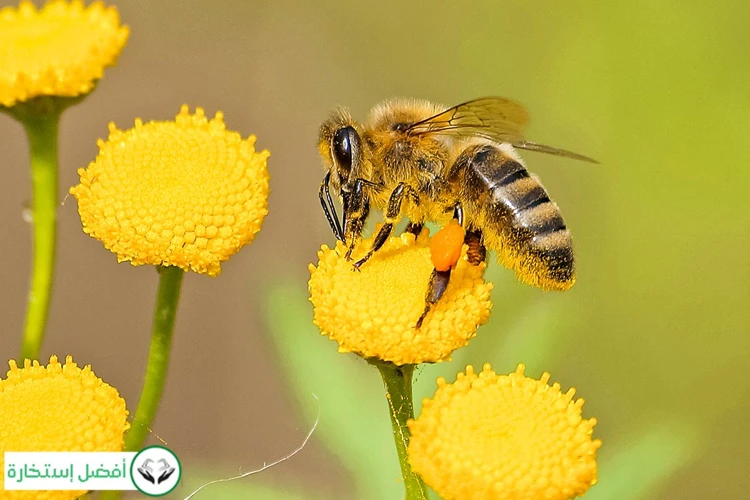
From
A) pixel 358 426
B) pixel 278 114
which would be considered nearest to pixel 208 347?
pixel 278 114

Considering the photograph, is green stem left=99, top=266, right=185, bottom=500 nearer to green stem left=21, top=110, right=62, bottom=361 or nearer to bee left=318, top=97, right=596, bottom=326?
green stem left=21, top=110, right=62, bottom=361

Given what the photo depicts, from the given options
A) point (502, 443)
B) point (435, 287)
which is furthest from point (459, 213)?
point (502, 443)

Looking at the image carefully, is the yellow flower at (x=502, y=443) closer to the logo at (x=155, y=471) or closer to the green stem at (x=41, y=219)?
the logo at (x=155, y=471)

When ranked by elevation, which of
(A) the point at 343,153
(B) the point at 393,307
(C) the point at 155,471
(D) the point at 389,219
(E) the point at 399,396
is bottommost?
(C) the point at 155,471

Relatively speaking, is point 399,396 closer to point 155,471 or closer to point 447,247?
point 447,247

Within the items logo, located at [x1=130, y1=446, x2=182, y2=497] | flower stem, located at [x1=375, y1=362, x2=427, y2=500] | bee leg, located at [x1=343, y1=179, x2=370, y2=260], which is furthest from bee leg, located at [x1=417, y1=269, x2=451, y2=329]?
logo, located at [x1=130, y1=446, x2=182, y2=497]
